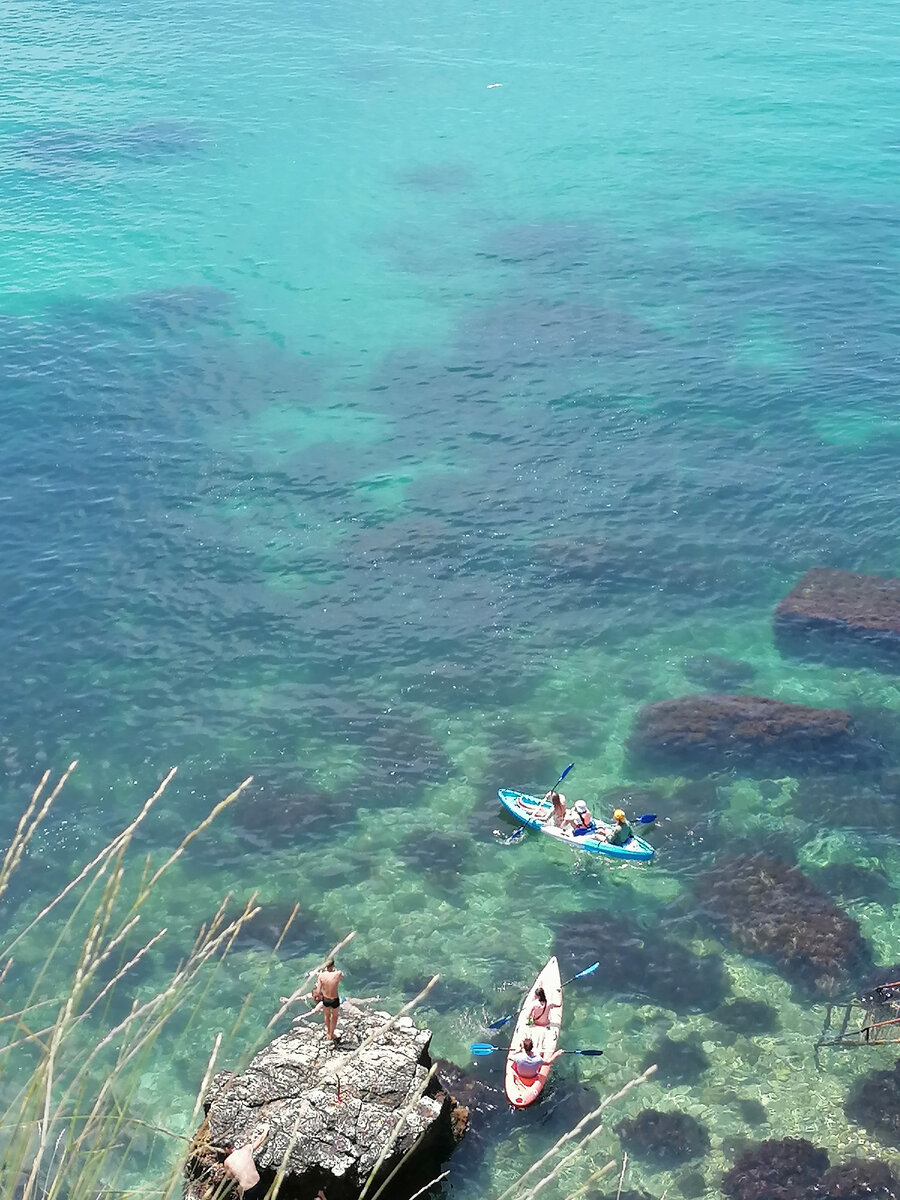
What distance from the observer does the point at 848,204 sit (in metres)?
56.7

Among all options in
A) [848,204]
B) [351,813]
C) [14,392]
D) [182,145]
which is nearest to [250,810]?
[351,813]

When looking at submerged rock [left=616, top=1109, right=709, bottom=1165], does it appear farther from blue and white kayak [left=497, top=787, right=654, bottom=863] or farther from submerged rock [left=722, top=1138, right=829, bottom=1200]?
blue and white kayak [left=497, top=787, right=654, bottom=863]

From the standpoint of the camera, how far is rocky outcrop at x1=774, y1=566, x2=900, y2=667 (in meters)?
33.4

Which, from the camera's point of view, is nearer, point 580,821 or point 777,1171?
point 777,1171

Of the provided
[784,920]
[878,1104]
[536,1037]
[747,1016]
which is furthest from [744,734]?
[536,1037]

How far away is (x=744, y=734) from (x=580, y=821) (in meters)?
5.85

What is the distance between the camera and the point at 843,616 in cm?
3397

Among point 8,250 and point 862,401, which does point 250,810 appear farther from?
point 8,250

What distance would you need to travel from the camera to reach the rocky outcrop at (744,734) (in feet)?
99.3

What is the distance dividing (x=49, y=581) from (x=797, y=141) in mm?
48064

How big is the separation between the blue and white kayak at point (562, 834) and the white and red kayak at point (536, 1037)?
3659mm

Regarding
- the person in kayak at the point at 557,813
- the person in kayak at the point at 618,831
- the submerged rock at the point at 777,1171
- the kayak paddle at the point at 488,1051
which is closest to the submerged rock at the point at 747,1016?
the submerged rock at the point at 777,1171

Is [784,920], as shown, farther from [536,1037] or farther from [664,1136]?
[536,1037]

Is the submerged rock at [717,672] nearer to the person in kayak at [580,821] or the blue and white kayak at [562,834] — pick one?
the blue and white kayak at [562,834]
